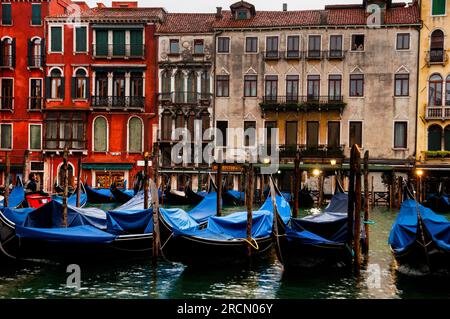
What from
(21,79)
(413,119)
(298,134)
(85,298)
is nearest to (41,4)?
(21,79)

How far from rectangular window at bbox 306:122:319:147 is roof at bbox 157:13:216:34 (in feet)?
19.3

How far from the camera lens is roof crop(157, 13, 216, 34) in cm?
2578

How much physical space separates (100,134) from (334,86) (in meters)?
10.3

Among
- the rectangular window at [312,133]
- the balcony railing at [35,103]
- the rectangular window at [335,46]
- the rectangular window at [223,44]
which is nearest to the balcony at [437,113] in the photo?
the rectangular window at [335,46]

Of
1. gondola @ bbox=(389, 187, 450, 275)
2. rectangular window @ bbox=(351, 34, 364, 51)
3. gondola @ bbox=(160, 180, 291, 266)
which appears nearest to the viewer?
gondola @ bbox=(389, 187, 450, 275)

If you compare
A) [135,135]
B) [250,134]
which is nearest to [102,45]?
[135,135]

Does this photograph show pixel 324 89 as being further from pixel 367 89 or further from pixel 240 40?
pixel 240 40

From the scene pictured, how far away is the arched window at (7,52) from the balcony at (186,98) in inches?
272

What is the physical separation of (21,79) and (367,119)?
15.1 metres

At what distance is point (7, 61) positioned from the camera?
2625 centimetres

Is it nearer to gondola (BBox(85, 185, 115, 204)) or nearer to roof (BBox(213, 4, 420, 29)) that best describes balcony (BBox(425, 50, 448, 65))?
roof (BBox(213, 4, 420, 29))

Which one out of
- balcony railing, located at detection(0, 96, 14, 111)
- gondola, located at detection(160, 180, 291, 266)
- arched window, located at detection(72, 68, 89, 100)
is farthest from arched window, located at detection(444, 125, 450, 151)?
balcony railing, located at detection(0, 96, 14, 111)

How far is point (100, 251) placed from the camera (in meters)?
10.6

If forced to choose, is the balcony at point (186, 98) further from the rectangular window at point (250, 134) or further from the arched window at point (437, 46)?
the arched window at point (437, 46)
